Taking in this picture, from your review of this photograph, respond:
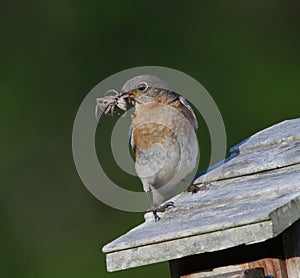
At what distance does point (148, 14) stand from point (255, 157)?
4827 millimetres

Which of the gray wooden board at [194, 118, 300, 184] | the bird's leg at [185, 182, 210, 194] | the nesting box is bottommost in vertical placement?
the nesting box

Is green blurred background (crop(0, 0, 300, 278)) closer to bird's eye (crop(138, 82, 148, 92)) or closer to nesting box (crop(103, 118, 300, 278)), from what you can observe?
bird's eye (crop(138, 82, 148, 92))

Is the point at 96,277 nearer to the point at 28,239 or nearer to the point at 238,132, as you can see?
the point at 28,239

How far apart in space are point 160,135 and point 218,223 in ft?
5.02

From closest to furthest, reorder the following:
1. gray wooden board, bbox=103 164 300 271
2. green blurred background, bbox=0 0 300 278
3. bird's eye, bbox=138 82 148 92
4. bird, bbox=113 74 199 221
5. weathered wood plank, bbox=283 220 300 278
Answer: gray wooden board, bbox=103 164 300 271 < weathered wood plank, bbox=283 220 300 278 < bird, bbox=113 74 199 221 < bird's eye, bbox=138 82 148 92 < green blurred background, bbox=0 0 300 278

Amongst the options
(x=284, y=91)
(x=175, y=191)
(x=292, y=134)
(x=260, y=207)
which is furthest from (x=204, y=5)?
(x=260, y=207)

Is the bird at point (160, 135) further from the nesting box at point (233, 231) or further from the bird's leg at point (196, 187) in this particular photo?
the nesting box at point (233, 231)

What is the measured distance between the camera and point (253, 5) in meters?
8.28

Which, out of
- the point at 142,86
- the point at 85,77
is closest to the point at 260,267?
the point at 142,86

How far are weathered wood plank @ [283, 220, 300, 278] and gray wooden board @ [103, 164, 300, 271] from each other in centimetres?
11

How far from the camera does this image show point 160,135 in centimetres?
426

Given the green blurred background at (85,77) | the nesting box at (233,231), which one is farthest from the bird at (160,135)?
the green blurred background at (85,77)

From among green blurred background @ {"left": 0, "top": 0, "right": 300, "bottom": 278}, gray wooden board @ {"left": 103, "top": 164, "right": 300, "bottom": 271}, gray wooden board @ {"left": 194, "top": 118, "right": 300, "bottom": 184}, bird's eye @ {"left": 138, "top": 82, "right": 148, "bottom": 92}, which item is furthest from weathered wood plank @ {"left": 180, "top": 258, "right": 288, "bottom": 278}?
green blurred background @ {"left": 0, "top": 0, "right": 300, "bottom": 278}

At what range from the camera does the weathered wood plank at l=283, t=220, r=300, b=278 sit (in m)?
2.88
